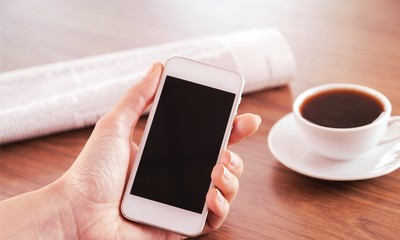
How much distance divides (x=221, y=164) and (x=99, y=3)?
3.03ft

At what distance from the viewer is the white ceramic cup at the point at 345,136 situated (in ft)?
3.15

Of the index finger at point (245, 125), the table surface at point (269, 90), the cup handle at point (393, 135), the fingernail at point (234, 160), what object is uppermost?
the index finger at point (245, 125)

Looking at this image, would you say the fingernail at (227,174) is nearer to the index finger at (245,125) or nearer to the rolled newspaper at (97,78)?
the index finger at (245,125)

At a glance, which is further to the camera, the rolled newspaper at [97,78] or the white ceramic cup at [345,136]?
the rolled newspaper at [97,78]

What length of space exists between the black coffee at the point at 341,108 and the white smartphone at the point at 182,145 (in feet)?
0.53

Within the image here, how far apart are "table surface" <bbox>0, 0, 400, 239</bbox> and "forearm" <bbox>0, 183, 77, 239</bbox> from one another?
171mm

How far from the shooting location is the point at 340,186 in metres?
1.00

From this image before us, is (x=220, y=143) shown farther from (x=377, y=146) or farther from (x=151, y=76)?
(x=377, y=146)

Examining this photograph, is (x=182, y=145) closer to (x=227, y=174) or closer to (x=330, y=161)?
(x=227, y=174)

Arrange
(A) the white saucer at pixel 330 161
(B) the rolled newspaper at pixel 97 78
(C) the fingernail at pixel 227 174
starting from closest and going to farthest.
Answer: (C) the fingernail at pixel 227 174 → (A) the white saucer at pixel 330 161 → (B) the rolled newspaper at pixel 97 78

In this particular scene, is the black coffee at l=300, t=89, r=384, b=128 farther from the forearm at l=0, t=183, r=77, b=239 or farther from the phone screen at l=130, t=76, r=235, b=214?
the forearm at l=0, t=183, r=77, b=239

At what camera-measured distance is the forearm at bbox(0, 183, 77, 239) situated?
2.89 feet

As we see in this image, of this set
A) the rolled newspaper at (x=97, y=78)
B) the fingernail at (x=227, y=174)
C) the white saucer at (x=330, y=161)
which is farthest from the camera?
the rolled newspaper at (x=97, y=78)

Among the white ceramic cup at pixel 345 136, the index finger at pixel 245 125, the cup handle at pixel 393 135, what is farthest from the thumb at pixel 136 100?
the cup handle at pixel 393 135
